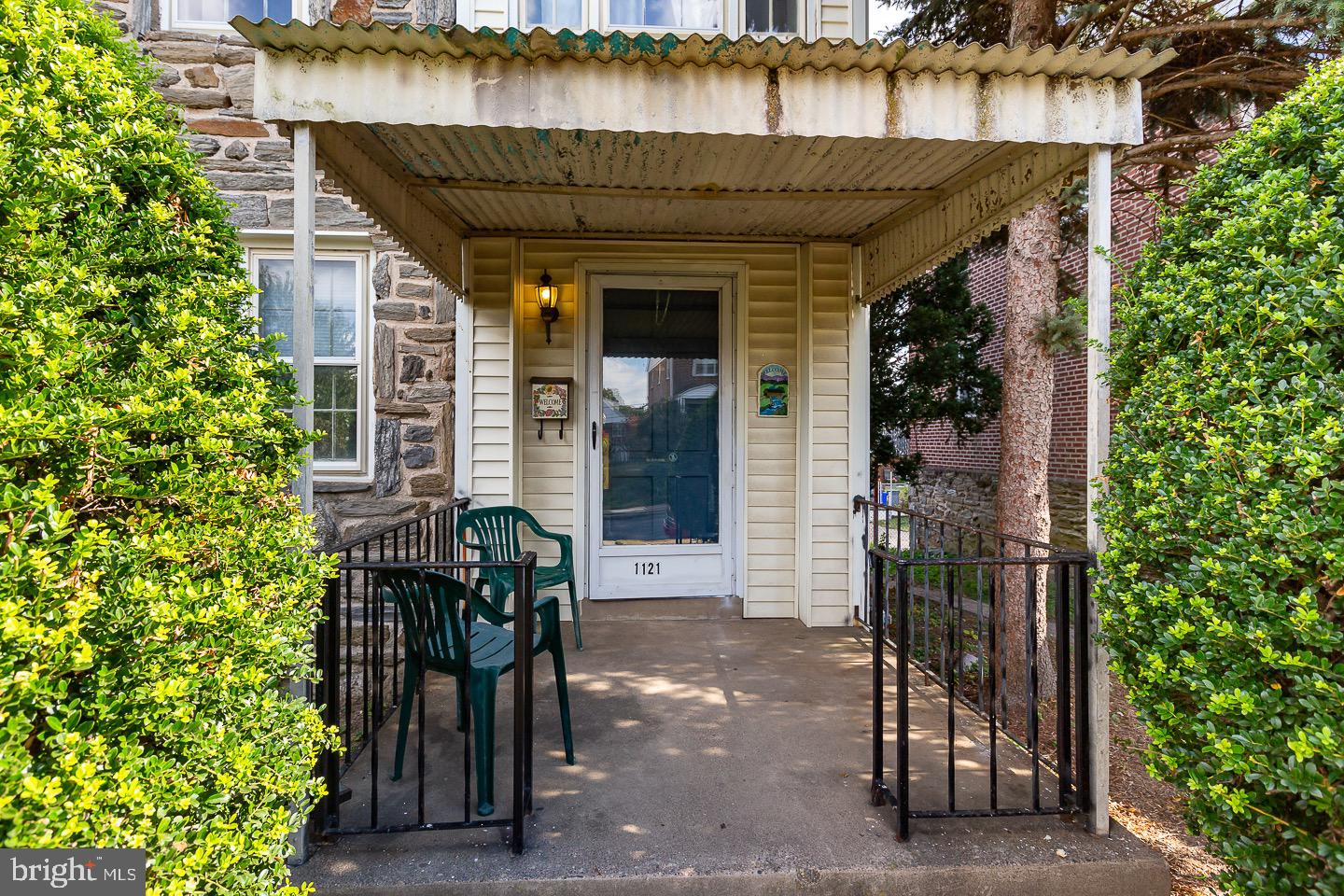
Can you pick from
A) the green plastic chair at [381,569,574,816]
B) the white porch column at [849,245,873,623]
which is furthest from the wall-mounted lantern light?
the green plastic chair at [381,569,574,816]

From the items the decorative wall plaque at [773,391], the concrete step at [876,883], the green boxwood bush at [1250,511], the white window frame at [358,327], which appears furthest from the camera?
the decorative wall plaque at [773,391]

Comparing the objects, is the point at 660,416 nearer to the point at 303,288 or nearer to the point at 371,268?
the point at 371,268

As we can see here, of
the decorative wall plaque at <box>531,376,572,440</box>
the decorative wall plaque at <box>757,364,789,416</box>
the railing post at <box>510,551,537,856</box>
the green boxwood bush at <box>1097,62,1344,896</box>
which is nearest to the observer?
the green boxwood bush at <box>1097,62,1344,896</box>

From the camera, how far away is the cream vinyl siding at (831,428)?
13.7 feet

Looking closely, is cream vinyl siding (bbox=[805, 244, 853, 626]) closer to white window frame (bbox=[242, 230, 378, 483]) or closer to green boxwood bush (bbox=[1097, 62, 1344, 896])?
green boxwood bush (bbox=[1097, 62, 1344, 896])

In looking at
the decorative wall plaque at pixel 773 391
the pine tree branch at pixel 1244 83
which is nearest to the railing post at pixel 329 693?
the decorative wall plaque at pixel 773 391

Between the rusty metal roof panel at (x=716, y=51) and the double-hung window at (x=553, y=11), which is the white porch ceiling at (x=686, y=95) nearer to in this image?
the rusty metal roof panel at (x=716, y=51)

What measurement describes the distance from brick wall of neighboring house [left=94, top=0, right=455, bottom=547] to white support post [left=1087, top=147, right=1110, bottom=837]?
3.48m

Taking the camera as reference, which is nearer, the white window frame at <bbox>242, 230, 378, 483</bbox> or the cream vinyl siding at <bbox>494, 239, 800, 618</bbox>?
the white window frame at <bbox>242, 230, 378, 483</bbox>

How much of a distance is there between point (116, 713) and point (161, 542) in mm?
336

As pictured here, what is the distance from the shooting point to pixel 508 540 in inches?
151

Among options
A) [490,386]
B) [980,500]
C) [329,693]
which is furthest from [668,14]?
[980,500]

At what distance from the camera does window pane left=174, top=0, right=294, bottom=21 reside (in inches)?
155

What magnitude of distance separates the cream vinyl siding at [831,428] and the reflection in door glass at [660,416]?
0.70m
